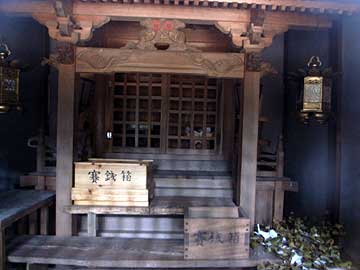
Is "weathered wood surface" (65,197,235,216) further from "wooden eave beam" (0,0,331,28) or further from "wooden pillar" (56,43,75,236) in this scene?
"wooden eave beam" (0,0,331,28)

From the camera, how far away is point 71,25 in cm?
456

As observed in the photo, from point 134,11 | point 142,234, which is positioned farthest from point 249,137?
point 134,11

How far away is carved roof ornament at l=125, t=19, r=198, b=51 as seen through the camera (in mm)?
4758

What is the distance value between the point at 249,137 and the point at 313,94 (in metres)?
1.02

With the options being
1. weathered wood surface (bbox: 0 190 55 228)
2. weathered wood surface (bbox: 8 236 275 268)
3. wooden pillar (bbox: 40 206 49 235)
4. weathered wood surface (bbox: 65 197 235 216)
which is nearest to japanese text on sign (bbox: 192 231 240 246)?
weathered wood surface (bbox: 8 236 275 268)

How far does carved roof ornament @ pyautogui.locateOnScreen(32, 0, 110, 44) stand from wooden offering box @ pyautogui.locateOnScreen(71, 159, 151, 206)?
1.52 metres

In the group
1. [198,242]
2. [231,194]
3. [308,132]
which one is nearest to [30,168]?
[231,194]

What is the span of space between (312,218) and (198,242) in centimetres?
291

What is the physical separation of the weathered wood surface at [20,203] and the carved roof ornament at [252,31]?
3005 millimetres

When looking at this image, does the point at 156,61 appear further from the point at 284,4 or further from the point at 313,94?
the point at 313,94

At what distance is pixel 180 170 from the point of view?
248 inches

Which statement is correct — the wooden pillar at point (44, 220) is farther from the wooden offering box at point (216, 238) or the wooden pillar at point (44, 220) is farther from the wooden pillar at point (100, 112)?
the wooden offering box at point (216, 238)

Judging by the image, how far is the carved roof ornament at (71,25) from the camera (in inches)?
177

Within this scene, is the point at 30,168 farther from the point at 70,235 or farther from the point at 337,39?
the point at 337,39
